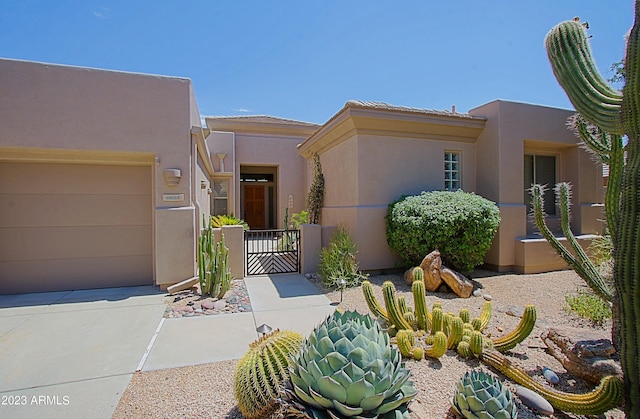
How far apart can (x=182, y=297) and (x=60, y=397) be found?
10.6 ft

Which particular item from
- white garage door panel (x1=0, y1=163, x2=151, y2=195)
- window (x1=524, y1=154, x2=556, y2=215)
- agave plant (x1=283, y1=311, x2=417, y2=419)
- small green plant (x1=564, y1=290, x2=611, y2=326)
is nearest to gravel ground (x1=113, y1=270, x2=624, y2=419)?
small green plant (x1=564, y1=290, x2=611, y2=326)

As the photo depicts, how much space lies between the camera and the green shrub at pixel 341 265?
23.3 ft

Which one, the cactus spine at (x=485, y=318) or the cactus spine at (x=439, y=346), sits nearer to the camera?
the cactus spine at (x=439, y=346)

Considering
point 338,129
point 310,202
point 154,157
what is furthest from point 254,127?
point 154,157

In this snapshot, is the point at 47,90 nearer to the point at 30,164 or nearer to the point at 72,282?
the point at 30,164

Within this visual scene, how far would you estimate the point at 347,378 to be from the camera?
1749mm

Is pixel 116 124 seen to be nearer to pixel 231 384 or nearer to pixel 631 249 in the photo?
pixel 231 384

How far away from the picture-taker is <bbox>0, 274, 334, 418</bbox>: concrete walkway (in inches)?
123

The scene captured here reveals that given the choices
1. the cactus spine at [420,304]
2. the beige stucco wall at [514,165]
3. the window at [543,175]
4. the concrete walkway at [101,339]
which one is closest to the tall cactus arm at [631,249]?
the cactus spine at [420,304]

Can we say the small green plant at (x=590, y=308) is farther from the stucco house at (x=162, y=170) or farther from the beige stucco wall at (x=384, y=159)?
the beige stucco wall at (x=384, y=159)

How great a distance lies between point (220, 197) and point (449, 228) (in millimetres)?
12046

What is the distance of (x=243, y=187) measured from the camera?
1772cm

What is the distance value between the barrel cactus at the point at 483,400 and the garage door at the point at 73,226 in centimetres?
745

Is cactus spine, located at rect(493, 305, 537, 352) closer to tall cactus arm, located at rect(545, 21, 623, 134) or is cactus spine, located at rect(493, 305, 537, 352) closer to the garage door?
tall cactus arm, located at rect(545, 21, 623, 134)
